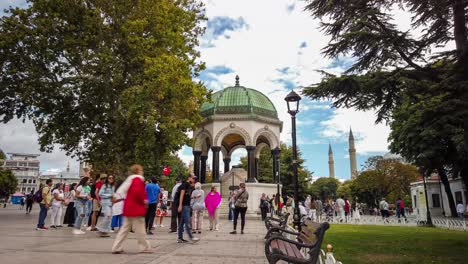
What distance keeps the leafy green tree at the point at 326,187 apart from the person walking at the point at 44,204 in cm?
7886

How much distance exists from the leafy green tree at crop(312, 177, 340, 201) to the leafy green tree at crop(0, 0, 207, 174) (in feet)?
238

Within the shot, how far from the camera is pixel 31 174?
115 metres

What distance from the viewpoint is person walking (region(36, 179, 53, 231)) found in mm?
10922

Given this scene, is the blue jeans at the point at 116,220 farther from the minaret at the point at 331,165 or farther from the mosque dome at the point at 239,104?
the minaret at the point at 331,165

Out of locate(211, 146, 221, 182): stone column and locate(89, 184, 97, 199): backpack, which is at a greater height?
locate(211, 146, 221, 182): stone column

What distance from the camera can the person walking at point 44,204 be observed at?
10.9m


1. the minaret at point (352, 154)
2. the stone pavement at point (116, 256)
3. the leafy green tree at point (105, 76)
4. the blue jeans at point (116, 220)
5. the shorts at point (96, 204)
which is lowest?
the stone pavement at point (116, 256)

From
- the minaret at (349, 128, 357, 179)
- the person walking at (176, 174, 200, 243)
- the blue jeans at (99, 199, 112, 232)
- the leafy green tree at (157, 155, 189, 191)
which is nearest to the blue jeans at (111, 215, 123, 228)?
the blue jeans at (99, 199, 112, 232)

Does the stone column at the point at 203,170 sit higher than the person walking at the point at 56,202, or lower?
higher

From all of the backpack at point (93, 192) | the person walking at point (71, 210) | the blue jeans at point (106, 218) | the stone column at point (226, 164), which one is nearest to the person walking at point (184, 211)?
the blue jeans at point (106, 218)

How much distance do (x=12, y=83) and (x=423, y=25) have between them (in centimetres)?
1897

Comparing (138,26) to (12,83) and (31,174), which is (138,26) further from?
(31,174)

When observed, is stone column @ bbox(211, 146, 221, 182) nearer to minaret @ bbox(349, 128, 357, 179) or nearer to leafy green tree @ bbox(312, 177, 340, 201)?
leafy green tree @ bbox(312, 177, 340, 201)

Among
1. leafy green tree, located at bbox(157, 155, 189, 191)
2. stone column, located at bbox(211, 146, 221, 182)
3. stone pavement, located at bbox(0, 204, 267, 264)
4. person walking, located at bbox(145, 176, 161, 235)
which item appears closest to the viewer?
stone pavement, located at bbox(0, 204, 267, 264)
